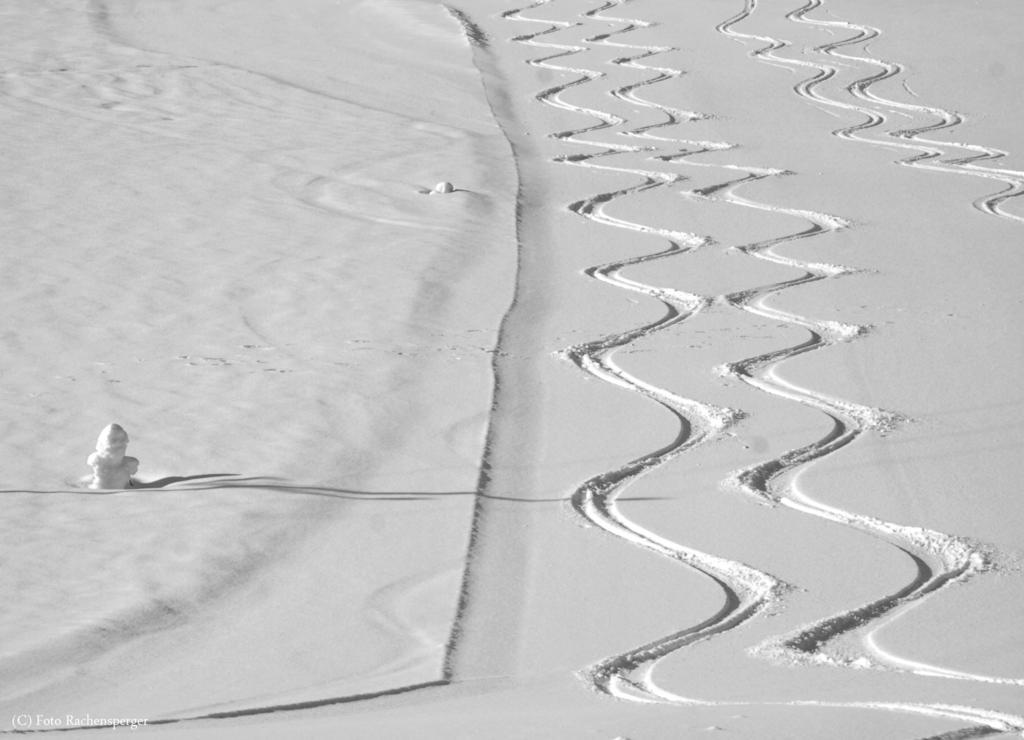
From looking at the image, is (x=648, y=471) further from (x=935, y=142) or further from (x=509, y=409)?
(x=935, y=142)

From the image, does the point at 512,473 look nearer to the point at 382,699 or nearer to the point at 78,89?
the point at 382,699

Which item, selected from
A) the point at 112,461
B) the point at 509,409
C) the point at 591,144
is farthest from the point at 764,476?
the point at 591,144

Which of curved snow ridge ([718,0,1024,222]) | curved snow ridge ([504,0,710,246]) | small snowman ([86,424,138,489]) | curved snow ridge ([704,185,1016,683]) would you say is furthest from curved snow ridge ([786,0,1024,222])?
small snowman ([86,424,138,489])

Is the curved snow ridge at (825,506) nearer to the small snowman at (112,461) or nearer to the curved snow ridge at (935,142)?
the small snowman at (112,461)

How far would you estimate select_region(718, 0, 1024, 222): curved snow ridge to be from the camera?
598cm

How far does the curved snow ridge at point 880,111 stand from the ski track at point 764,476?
25 mm

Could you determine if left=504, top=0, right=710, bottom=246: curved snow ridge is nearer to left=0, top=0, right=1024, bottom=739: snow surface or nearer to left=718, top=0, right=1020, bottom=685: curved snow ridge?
left=0, top=0, right=1024, bottom=739: snow surface

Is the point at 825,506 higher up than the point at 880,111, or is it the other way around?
the point at 880,111

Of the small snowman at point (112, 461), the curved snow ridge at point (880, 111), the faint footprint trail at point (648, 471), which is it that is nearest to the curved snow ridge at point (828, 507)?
the faint footprint trail at point (648, 471)

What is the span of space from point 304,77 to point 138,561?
17.7 ft

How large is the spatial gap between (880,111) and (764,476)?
180 inches

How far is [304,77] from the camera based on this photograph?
774 centimetres

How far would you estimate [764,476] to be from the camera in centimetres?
309

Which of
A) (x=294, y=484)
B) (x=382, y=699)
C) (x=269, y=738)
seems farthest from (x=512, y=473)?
(x=269, y=738)
